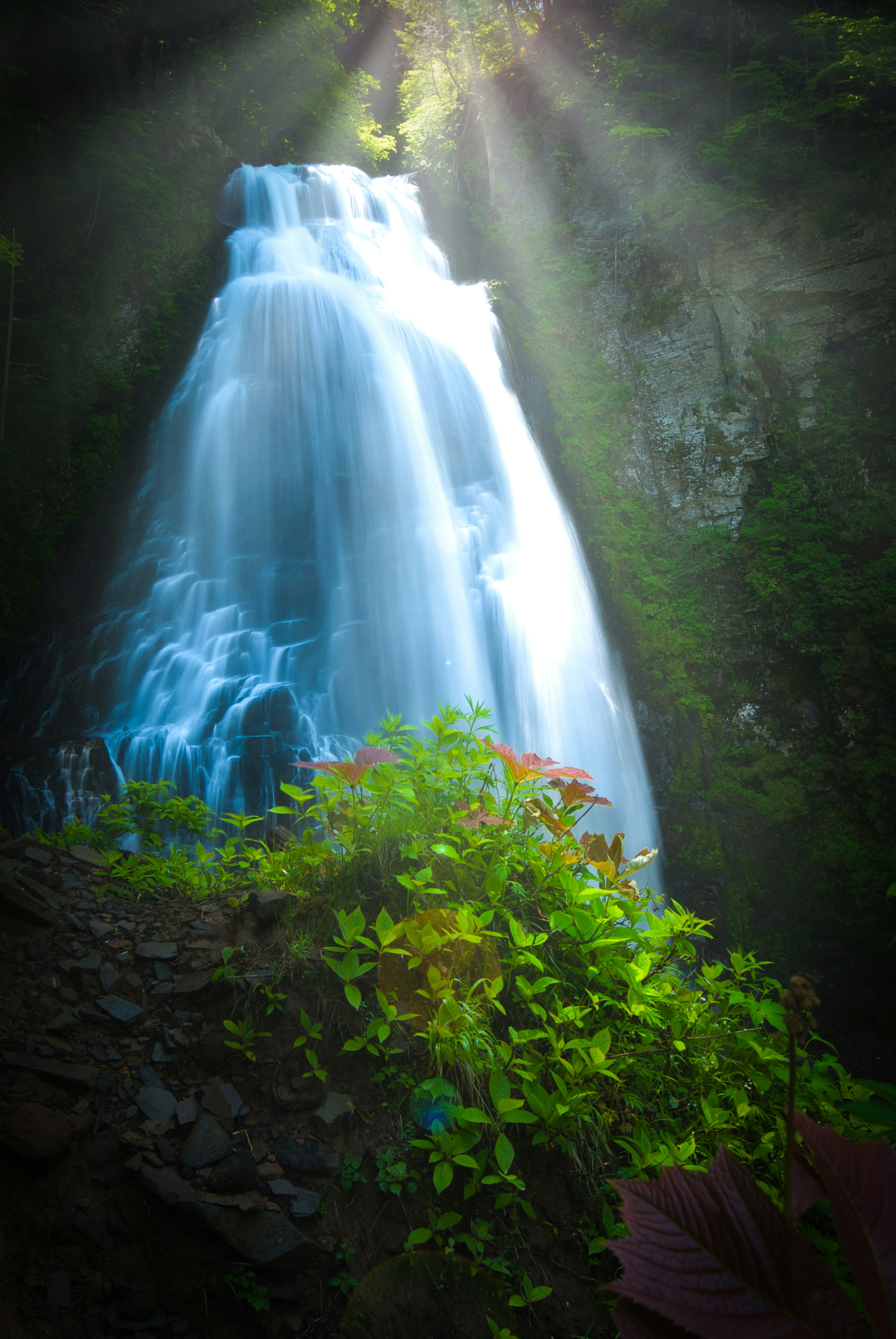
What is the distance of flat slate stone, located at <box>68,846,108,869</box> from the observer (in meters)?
2.86

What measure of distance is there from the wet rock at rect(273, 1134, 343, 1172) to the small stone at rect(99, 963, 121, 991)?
83cm

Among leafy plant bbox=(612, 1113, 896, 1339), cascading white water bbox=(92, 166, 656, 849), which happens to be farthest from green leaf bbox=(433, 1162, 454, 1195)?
cascading white water bbox=(92, 166, 656, 849)

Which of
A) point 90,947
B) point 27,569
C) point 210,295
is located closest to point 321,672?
point 27,569

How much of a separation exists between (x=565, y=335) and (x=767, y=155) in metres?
5.18

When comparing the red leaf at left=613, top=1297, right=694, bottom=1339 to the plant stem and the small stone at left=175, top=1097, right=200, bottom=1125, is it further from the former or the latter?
the small stone at left=175, top=1097, right=200, bottom=1125

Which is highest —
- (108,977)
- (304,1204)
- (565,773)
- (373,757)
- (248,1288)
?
(373,757)

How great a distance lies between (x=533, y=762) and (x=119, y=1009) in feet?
5.38

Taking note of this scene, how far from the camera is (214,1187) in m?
1.53

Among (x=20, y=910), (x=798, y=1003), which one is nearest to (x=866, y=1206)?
(x=798, y=1003)

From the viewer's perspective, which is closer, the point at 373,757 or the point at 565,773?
the point at 373,757

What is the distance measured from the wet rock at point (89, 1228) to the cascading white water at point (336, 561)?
4.93m

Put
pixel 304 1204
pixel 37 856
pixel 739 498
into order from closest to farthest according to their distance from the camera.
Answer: pixel 304 1204 < pixel 37 856 < pixel 739 498

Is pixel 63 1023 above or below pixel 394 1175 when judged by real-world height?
above

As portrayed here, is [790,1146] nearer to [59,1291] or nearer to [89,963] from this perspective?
[59,1291]
